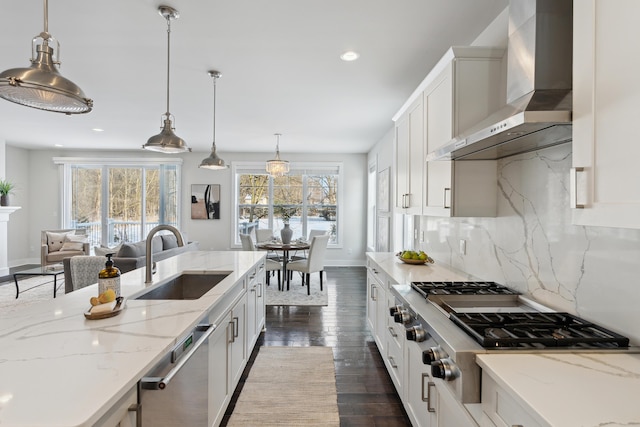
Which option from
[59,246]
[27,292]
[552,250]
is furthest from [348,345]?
[59,246]

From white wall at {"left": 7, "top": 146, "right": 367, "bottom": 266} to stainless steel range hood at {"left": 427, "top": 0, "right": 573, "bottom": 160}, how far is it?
5964mm

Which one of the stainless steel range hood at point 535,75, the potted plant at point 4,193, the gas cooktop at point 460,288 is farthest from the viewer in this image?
the potted plant at point 4,193

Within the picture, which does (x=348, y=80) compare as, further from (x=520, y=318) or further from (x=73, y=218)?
(x=73, y=218)

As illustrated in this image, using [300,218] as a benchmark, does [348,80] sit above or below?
above

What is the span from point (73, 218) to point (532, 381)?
30.2 feet

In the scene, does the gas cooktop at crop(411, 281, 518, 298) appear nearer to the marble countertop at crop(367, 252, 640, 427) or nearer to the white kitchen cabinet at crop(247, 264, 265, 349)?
the marble countertop at crop(367, 252, 640, 427)

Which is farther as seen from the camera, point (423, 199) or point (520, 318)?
point (423, 199)

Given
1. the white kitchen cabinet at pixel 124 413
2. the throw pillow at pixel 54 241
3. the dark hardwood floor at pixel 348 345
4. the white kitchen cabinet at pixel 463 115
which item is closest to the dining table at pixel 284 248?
the dark hardwood floor at pixel 348 345

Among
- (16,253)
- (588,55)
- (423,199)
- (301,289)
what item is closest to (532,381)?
(588,55)

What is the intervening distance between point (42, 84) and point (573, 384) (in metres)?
2.01

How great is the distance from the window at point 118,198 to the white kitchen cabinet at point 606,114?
25.4 feet

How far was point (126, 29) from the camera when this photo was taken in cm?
244

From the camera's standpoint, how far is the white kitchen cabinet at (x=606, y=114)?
86 cm

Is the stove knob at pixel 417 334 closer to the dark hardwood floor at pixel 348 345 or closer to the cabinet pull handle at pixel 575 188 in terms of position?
the cabinet pull handle at pixel 575 188
